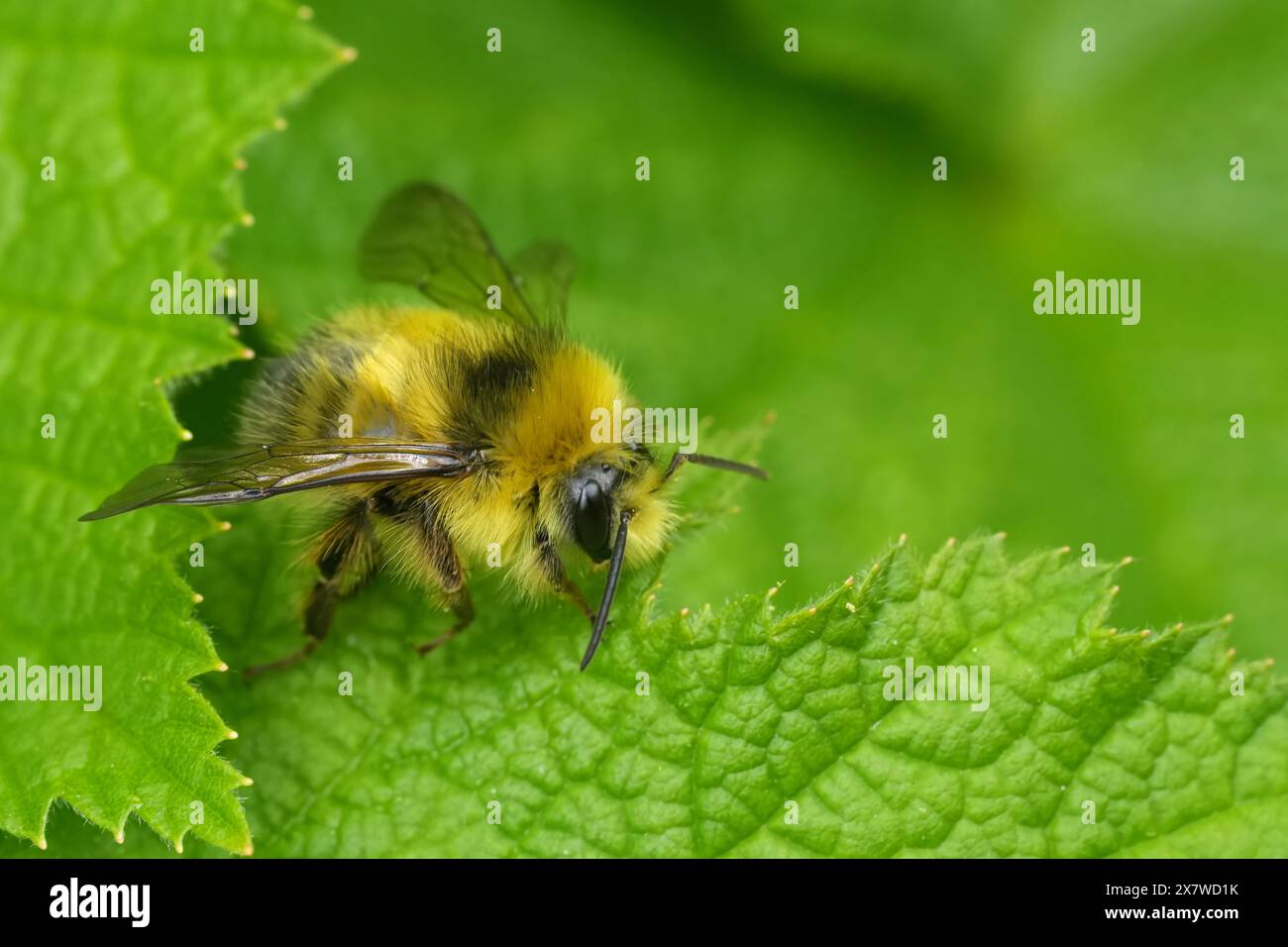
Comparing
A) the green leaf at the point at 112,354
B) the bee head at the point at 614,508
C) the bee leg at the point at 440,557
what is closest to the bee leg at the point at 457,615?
the bee leg at the point at 440,557

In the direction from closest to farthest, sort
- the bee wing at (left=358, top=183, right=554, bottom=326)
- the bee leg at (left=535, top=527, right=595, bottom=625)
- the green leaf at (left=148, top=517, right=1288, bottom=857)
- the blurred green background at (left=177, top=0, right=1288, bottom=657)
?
the green leaf at (left=148, top=517, right=1288, bottom=857) → the bee leg at (left=535, top=527, right=595, bottom=625) → the bee wing at (left=358, top=183, right=554, bottom=326) → the blurred green background at (left=177, top=0, right=1288, bottom=657)

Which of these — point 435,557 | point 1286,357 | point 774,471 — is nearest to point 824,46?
point 774,471

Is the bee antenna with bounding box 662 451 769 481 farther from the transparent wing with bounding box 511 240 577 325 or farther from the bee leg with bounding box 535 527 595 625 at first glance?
the transparent wing with bounding box 511 240 577 325

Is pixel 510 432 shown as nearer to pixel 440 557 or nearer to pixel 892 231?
pixel 440 557

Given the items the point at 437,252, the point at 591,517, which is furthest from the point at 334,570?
the point at 437,252

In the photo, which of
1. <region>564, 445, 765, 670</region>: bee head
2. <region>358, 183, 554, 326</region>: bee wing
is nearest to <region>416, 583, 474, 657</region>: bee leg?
<region>564, 445, 765, 670</region>: bee head

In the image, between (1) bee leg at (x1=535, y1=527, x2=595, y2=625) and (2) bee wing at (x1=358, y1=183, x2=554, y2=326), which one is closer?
(1) bee leg at (x1=535, y1=527, x2=595, y2=625)
